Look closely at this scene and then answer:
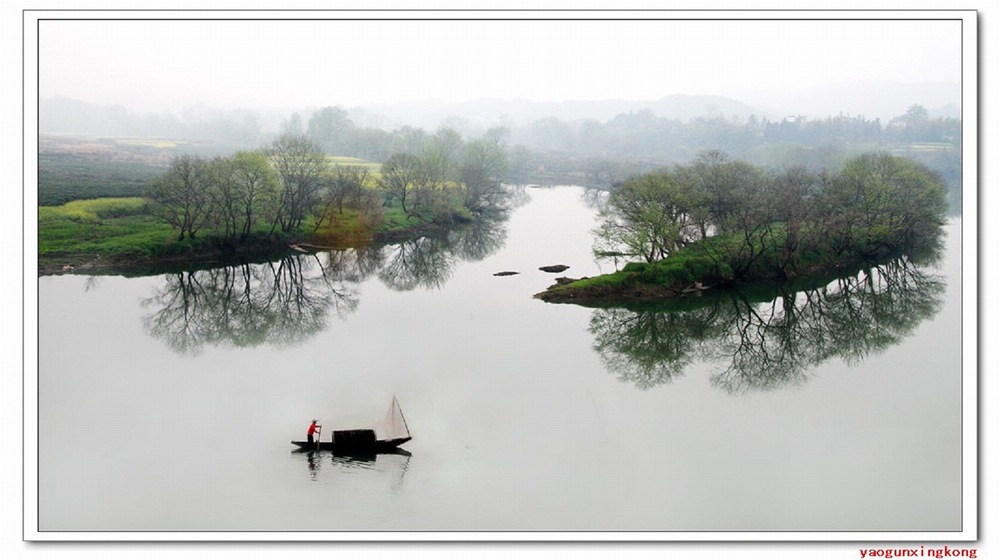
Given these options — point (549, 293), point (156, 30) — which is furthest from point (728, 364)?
point (156, 30)

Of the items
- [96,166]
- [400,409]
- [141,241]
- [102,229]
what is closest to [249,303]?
[141,241]

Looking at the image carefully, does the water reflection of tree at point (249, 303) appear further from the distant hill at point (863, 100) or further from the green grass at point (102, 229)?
the distant hill at point (863, 100)

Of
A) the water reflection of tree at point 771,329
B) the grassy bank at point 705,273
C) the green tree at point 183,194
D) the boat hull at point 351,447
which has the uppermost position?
the green tree at point 183,194

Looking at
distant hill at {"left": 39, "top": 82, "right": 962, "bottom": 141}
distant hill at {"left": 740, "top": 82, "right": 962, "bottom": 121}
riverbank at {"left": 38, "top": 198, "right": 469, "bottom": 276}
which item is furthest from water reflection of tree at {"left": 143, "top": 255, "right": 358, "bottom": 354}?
distant hill at {"left": 740, "top": 82, "right": 962, "bottom": 121}

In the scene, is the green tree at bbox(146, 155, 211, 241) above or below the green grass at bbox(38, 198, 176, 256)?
above

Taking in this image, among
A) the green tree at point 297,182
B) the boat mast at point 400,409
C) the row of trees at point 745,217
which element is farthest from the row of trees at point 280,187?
the boat mast at point 400,409

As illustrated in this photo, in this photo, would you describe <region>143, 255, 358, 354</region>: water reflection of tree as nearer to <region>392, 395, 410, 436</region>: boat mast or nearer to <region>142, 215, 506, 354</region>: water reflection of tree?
<region>142, 215, 506, 354</region>: water reflection of tree

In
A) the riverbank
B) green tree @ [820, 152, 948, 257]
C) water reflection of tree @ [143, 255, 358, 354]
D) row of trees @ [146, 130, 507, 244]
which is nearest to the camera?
the riverbank

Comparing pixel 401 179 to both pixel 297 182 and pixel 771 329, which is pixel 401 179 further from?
pixel 771 329
